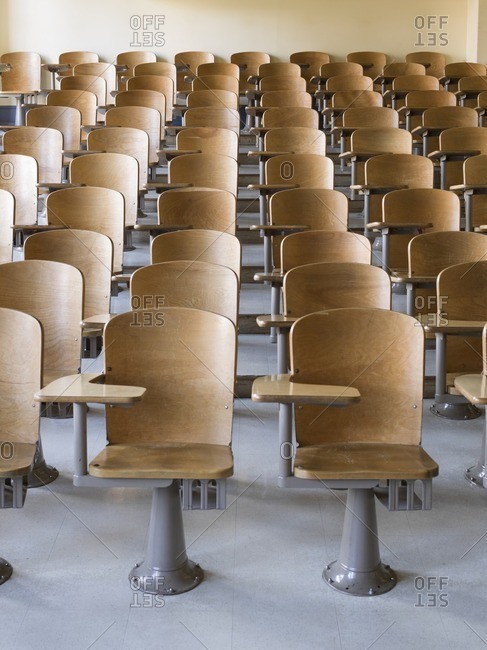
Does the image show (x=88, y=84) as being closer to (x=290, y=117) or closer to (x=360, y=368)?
(x=290, y=117)

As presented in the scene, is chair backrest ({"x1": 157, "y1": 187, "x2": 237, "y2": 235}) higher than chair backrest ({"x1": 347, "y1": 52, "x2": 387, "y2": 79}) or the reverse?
the reverse

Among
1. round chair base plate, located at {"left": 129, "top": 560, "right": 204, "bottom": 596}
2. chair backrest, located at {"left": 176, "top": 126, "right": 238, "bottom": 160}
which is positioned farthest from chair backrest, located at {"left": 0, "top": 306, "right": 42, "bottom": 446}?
chair backrest, located at {"left": 176, "top": 126, "right": 238, "bottom": 160}

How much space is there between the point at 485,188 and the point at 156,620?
2.56m

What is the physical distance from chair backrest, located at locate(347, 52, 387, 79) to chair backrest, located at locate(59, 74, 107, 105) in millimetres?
2502

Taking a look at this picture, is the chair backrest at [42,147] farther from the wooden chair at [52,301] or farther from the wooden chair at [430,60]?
the wooden chair at [430,60]

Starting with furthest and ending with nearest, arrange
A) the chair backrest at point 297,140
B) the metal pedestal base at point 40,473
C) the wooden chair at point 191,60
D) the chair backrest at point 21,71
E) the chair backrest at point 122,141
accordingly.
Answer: the chair backrest at point 21,71
the wooden chair at point 191,60
the chair backrest at point 297,140
the chair backrest at point 122,141
the metal pedestal base at point 40,473

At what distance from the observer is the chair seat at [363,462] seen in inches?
66.2

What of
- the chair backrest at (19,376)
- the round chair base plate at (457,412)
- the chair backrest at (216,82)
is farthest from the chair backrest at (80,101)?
the chair backrest at (19,376)

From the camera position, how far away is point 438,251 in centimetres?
287

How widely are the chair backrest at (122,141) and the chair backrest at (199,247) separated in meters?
1.57

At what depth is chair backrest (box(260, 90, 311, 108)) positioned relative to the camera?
18.6ft

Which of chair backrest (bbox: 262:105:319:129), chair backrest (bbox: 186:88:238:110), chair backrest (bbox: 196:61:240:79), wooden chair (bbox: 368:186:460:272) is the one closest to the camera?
wooden chair (bbox: 368:186:460:272)

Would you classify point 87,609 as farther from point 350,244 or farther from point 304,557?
point 350,244

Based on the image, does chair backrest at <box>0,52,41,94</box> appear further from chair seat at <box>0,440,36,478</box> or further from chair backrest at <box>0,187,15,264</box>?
chair seat at <box>0,440,36,478</box>
